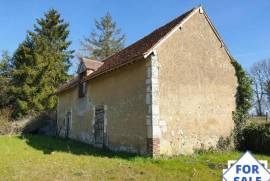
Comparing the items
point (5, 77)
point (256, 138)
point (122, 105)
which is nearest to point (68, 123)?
point (122, 105)

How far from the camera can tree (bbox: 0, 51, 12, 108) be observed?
34.3 metres

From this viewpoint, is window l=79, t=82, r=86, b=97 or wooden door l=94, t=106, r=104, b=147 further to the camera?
window l=79, t=82, r=86, b=97

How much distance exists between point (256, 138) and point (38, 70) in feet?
83.5

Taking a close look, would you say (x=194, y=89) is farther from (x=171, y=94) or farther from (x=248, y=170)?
(x=248, y=170)

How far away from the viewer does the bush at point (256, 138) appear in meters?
14.5

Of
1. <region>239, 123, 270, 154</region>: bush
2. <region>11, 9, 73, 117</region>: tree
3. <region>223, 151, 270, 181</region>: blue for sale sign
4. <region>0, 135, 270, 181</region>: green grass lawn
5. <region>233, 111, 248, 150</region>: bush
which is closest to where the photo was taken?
<region>223, 151, 270, 181</region>: blue for sale sign

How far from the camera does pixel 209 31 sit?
1557 cm

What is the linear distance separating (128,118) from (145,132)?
1.61 metres

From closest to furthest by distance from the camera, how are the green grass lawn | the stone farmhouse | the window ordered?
the green grass lawn, the stone farmhouse, the window

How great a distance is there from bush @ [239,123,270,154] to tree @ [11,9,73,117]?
22.5 meters

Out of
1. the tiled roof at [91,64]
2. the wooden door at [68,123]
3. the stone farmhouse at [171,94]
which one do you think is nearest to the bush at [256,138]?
the stone farmhouse at [171,94]

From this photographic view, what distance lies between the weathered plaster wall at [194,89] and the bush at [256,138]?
95cm

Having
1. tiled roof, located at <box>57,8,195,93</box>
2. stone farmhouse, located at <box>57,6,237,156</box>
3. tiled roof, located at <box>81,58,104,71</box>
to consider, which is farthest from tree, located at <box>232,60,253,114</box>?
tiled roof, located at <box>81,58,104,71</box>

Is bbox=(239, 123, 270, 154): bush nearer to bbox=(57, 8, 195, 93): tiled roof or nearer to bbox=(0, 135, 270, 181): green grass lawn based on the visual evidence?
bbox=(0, 135, 270, 181): green grass lawn
